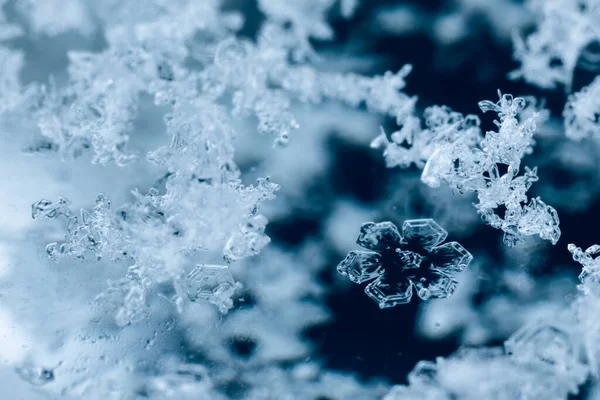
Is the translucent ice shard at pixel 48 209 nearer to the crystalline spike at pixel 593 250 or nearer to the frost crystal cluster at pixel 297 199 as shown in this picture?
the frost crystal cluster at pixel 297 199

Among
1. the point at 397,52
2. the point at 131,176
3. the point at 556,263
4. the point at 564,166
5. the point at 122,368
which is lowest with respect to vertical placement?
the point at 122,368

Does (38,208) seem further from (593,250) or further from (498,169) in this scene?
(593,250)

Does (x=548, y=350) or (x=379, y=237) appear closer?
(x=548, y=350)

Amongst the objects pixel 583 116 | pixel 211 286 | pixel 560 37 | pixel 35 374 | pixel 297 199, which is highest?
pixel 560 37

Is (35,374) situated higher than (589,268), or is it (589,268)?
(589,268)

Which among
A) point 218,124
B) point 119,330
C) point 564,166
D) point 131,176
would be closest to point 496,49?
point 564,166

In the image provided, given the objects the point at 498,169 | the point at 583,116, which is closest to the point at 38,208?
the point at 498,169

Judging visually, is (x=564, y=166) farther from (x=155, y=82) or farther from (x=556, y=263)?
(x=155, y=82)

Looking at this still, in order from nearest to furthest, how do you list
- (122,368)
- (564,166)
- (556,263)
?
(122,368), (556,263), (564,166)
